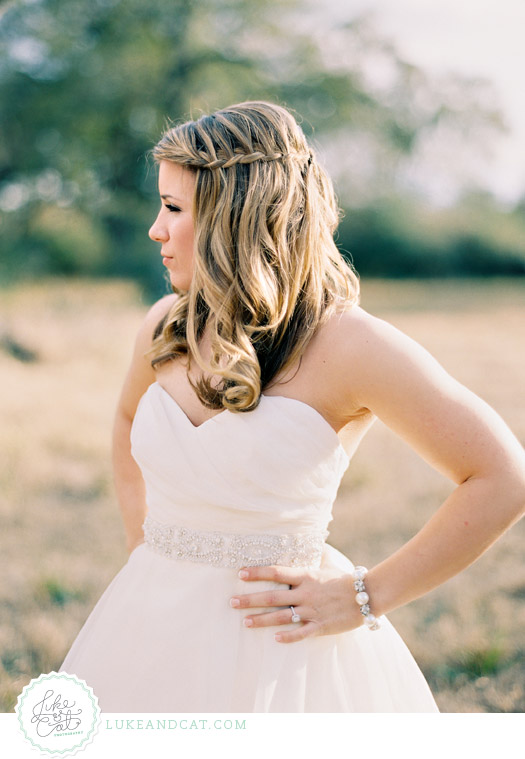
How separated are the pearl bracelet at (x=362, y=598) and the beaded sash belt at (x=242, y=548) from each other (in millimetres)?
102

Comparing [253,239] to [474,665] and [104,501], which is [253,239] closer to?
[474,665]

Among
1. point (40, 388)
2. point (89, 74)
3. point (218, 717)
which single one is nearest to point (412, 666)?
point (218, 717)

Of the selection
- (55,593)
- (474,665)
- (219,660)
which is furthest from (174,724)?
(55,593)

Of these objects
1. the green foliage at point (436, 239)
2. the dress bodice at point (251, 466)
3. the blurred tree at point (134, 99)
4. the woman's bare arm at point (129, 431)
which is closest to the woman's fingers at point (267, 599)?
the dress bodice at point (251, 466)

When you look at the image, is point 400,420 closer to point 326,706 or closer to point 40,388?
point 326,706

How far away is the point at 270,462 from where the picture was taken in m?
1.18

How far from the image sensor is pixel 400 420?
45.0 inches

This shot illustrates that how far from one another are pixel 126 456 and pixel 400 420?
78cm

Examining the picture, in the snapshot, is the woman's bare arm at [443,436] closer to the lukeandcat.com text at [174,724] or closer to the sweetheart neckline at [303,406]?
the sweetheart neckline at [303,406]

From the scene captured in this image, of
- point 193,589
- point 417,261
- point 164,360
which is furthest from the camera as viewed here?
point 417,261

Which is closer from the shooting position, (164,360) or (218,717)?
(218,717)

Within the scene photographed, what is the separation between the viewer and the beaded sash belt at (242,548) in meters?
1.23

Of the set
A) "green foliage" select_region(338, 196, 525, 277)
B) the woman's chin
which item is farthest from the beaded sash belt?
"green foliage" select_region(338, 196, 525, 277)

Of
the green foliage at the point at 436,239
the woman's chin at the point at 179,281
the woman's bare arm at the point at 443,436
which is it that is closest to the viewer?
the woman's bare arm at the point at 443,436
